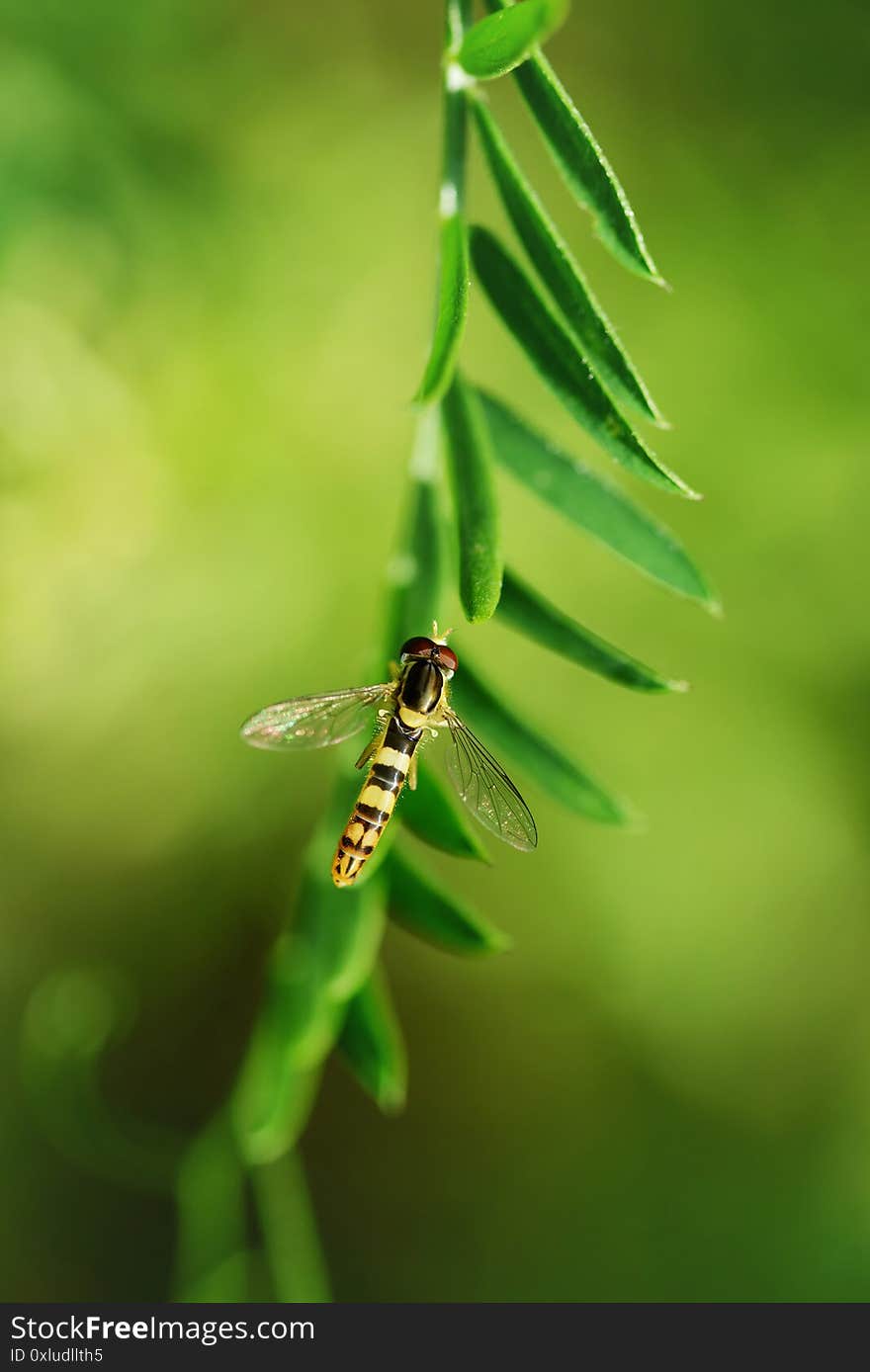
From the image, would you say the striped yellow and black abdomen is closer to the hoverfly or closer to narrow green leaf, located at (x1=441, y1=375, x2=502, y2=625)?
the hoverfly

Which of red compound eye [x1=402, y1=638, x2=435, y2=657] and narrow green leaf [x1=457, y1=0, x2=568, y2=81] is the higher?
narrow green leaf [x1=457, y1=0, x2=568, y2=81]

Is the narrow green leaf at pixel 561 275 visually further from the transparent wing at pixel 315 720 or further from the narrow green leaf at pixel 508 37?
the transparent wing at pixel 315 720

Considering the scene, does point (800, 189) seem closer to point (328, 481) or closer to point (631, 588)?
point (631, 588)

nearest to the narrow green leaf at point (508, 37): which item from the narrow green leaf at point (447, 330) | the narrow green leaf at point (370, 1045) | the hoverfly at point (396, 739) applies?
the narrow green leaf at point (447, 330)

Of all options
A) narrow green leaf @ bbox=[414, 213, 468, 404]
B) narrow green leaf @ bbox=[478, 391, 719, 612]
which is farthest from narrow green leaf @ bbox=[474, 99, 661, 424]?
narrow green leaf @ bbox=[478, 391, 719, 612]

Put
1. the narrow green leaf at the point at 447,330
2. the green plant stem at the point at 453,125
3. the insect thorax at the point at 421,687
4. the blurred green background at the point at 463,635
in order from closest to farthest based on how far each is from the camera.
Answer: the narrow green leaf at the point at 447,330 < the green plant stem at the point at 453,125 < the insect thorax at the point at 421,687 < the blurred green background at the point at 463,635

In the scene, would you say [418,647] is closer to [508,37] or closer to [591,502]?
[591,502]

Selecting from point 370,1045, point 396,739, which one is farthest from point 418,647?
point 370,1045

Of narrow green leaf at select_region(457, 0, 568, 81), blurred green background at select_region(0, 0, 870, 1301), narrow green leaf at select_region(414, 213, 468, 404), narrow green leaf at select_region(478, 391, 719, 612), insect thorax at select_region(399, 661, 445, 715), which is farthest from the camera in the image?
blurred green background at select_region(0, 0, 870, 1301)

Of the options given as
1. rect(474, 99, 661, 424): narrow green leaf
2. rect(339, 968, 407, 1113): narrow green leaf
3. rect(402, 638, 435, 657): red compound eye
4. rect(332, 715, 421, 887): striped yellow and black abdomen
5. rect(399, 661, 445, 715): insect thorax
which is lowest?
rect(339, 968, 407, 1113): narrow green leaf
